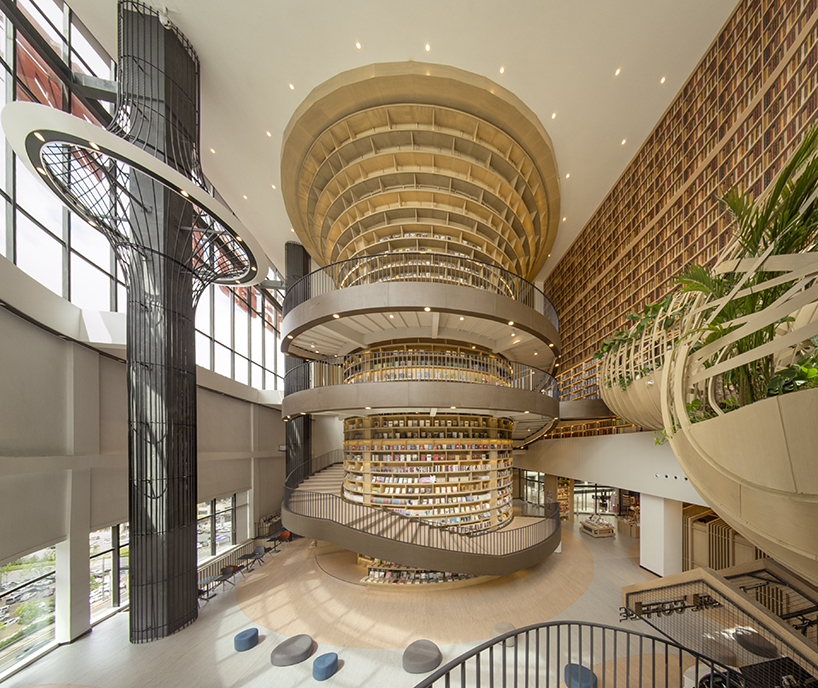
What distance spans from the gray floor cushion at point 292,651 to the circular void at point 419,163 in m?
9.06

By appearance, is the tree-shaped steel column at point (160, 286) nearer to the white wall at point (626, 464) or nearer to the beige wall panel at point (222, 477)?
the beige wall panel at point (222, 477)

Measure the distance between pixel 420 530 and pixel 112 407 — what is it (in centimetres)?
758

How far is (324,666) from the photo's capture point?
18.9ft

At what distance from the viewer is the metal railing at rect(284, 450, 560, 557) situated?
27.6 ft

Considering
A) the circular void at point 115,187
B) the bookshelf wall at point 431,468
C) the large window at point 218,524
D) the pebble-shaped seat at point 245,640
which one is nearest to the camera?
the circular void at point 115,187

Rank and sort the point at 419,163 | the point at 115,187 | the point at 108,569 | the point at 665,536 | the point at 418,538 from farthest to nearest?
the point at 419,163
the point at 665,536
the point at 418,538
the point at 108,569
the point at 115,187

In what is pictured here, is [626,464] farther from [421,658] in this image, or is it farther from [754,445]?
[754,445]

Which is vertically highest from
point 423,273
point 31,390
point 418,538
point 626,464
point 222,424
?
point 423,273

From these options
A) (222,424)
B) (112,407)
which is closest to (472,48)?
(112,407)

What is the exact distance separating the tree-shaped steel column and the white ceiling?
1364 mm

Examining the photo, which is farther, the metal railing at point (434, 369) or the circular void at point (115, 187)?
the metal railing at point (434, 369)

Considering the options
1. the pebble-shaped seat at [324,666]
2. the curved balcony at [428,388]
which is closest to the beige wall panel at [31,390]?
the curved balcony at [428,388]

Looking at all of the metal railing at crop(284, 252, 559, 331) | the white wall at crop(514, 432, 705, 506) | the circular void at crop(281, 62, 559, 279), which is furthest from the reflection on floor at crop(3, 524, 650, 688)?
the circular void at crop(281, 62, 559, 279)

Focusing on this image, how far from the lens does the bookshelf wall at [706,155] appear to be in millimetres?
6031
